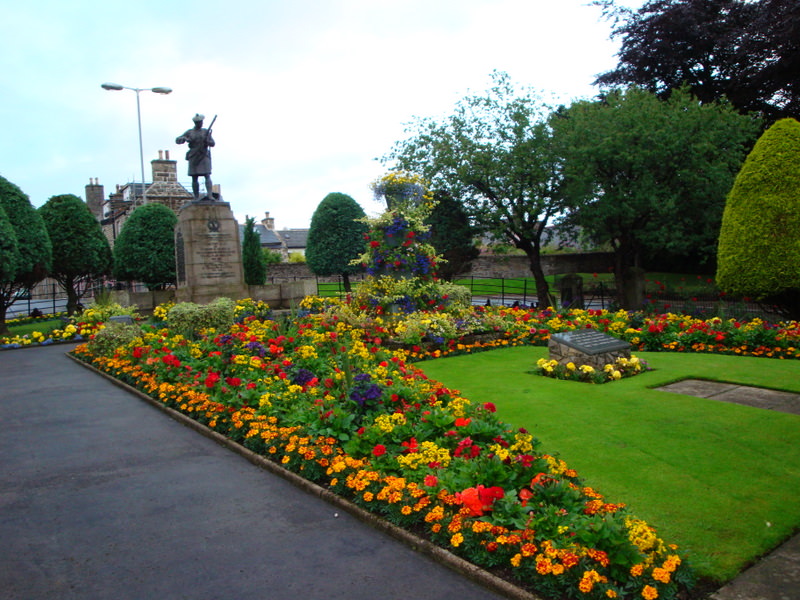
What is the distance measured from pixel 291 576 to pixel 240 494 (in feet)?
4.76

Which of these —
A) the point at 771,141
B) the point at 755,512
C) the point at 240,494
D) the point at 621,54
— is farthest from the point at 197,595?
Answer: the point at 621,54

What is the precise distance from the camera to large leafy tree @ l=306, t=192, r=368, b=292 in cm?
3734

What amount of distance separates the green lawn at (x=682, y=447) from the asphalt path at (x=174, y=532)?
5.24 ft

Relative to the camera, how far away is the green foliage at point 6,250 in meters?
16.7

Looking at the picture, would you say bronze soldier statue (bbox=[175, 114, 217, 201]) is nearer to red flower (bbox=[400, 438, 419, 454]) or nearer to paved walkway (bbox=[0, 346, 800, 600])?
paved walkway (bbox=[0, 346, 800, 600])

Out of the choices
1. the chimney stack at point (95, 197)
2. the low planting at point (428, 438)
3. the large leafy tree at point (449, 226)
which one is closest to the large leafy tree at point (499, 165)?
the large leafy tree at point (449, 226)

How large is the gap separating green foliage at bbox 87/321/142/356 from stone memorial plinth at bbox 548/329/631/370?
787 centimetres

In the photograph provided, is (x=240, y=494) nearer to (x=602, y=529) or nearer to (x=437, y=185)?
(x=602, y=529)

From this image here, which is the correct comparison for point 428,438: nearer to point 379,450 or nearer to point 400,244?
point 379,450

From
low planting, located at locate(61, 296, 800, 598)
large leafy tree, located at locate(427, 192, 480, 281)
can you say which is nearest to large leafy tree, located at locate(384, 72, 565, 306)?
large leafy tree, located at locate(427, 192, 480, 281)

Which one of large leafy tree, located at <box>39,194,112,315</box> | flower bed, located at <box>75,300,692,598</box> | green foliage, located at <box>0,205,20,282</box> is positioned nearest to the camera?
flower bed, located at <box>75,300,692,598</box>

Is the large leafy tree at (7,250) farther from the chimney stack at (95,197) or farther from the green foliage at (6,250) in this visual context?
the chimney stack at (95,197)

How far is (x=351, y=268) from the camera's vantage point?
36.6 meters

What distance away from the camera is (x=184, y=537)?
423cm
